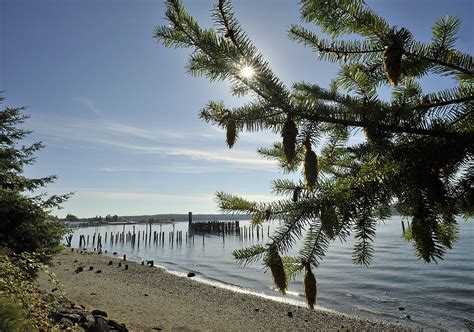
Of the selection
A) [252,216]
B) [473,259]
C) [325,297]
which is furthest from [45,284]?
[473,259]

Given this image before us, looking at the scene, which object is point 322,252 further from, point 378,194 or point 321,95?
point 321,95

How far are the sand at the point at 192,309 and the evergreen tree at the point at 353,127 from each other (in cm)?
1120

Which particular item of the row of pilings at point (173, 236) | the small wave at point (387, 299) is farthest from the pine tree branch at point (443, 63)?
the row of pilings at point (173, 236)

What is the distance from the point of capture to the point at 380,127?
1722 mm

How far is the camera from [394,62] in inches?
60.4

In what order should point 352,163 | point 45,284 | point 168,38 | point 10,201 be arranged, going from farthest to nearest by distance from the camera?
point 45,284
point 10,201
point 352,163
point 168,38

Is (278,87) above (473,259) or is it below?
above

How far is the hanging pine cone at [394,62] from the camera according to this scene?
152 centimetres

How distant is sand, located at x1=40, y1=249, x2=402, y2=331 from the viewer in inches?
523

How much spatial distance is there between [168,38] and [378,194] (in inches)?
53.2

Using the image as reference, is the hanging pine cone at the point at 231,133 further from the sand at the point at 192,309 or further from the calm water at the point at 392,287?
the sand at the point at 192,309

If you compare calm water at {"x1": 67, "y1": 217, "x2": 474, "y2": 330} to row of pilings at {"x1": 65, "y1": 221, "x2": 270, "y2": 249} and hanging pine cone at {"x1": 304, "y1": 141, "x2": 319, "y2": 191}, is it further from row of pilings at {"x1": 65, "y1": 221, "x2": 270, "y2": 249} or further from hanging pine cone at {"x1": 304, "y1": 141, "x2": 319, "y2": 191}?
row of pilings at {"x1": 65, "y1": 221, "x2": 270, "y2": 249}

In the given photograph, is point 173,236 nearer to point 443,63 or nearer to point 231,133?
point 231,133

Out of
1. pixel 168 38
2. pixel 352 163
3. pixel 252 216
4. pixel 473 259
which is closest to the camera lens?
pixel 168 38
